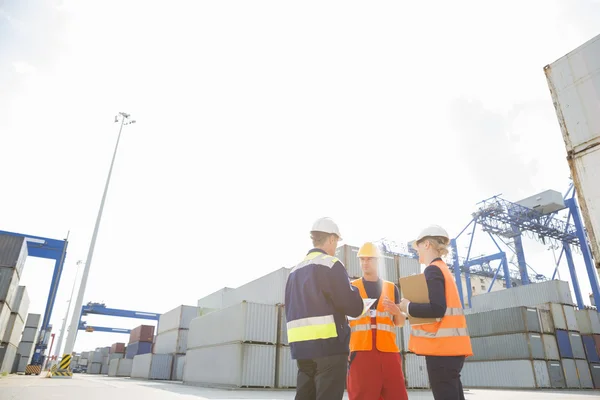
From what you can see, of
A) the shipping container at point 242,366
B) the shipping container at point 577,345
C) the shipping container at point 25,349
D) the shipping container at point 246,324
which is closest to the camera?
the shipping container at point 242,366

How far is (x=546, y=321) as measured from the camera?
21.6 m

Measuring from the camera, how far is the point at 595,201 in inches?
152

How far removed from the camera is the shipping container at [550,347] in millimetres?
20469

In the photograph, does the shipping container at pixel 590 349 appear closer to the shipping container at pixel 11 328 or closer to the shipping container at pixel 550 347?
the shipping container at pixel 550 347

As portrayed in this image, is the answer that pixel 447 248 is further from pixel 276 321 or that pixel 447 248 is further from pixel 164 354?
pixel 164 354

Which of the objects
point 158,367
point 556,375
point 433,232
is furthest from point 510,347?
point 158,367

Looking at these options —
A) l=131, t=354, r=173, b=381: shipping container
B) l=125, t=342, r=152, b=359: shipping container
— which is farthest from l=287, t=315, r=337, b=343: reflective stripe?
l=125, t=342, r=152, b=359: shipping container

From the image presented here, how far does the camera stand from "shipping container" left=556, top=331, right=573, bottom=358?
21.3m

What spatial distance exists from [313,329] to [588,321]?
30.1 m

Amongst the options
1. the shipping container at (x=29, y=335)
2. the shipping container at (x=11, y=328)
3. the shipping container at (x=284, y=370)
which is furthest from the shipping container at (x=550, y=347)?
the shipping container at (x=29, y=335)

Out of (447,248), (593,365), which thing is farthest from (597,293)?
(447,248)

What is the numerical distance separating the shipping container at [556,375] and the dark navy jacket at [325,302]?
2339 centimetres

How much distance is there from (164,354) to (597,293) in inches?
1235

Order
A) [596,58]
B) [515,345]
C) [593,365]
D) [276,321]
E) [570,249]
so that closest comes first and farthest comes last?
[596,58] < [276,321] < [515,345] < [593,365] < [570,249]
